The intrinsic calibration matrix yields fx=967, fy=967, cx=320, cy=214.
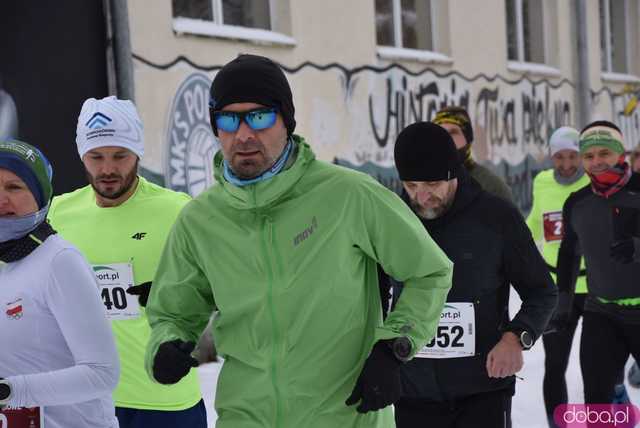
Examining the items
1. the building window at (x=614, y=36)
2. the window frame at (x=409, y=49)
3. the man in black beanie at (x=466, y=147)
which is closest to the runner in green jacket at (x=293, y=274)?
the man in black beanie at (x=466, y=147)

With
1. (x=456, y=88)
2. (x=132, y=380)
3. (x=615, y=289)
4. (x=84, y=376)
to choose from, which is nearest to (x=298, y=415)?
(x=84, y=376)

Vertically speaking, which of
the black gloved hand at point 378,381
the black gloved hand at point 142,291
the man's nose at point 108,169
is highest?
the man's nose at point 108,169

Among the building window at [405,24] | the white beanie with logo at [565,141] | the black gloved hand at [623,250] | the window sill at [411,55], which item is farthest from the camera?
the building window at [405,24]

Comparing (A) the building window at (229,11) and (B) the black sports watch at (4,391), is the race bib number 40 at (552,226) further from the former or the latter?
(B) the black sports watch at (4,391)

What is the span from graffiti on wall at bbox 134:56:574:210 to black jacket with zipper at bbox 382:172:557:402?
390cm

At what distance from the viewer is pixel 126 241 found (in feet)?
11.4

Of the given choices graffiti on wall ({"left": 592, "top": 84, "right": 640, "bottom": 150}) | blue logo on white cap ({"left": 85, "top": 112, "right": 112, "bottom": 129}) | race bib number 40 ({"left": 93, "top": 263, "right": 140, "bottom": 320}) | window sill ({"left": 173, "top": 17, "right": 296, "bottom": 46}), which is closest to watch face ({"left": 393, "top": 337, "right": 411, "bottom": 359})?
race bib number 40 ({"left": 93, "top": 263, "right": 140, "bottom": 320})

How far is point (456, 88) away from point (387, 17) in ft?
4.46

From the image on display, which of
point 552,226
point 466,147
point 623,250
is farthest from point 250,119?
point 552,226

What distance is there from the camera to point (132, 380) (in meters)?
3.39

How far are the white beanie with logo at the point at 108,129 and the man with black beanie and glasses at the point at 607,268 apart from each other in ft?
7.01

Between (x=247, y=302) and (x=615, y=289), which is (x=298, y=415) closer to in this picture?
(x=247, y=302)

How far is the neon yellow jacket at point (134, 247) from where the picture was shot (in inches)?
Answer: 133

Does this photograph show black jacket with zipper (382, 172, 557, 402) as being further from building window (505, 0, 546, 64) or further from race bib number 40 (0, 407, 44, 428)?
building window (505, 0, 546, 64)
